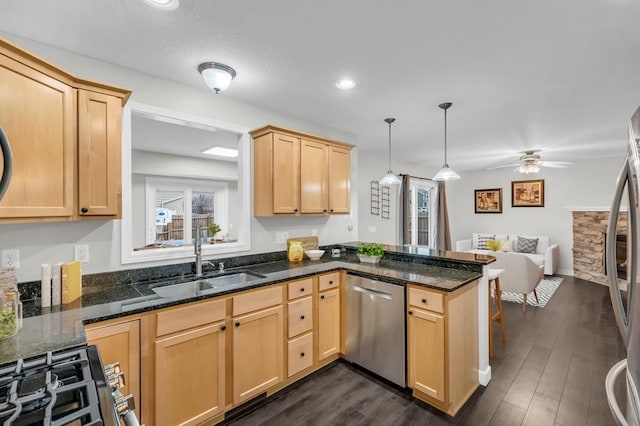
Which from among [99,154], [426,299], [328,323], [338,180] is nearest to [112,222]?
[99,154]

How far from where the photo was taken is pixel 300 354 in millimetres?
2443

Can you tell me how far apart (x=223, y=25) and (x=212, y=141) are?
295 cm

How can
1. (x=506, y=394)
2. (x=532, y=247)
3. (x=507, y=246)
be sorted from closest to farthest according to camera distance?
(x=506, y=394) → (x=532, y=247) → (x=507, y=246)

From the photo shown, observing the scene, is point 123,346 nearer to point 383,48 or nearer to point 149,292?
point 149,292

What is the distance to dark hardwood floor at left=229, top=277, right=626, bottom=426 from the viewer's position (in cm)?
202

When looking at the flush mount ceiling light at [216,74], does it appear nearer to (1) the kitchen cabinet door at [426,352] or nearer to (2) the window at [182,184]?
(2) the window at [182,184]

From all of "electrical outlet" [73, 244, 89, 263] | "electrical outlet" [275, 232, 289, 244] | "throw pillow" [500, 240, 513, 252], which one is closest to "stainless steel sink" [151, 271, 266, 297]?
"electrical outlet" [73, 244, 89, 263]

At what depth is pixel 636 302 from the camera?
85cm

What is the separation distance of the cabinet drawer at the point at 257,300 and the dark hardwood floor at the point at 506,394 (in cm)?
74

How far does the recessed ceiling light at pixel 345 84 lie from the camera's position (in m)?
2.47

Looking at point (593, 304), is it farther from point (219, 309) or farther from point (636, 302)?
point (219, 309)

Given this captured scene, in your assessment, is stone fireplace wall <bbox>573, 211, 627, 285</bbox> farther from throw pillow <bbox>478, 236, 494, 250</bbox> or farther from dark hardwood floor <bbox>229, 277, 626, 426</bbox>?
dark hardwood floor <bbox>229, 277, 626, 426</bbox>

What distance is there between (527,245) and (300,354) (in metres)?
6.10

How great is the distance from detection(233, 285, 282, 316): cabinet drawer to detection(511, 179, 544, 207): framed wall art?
691 centimetres
